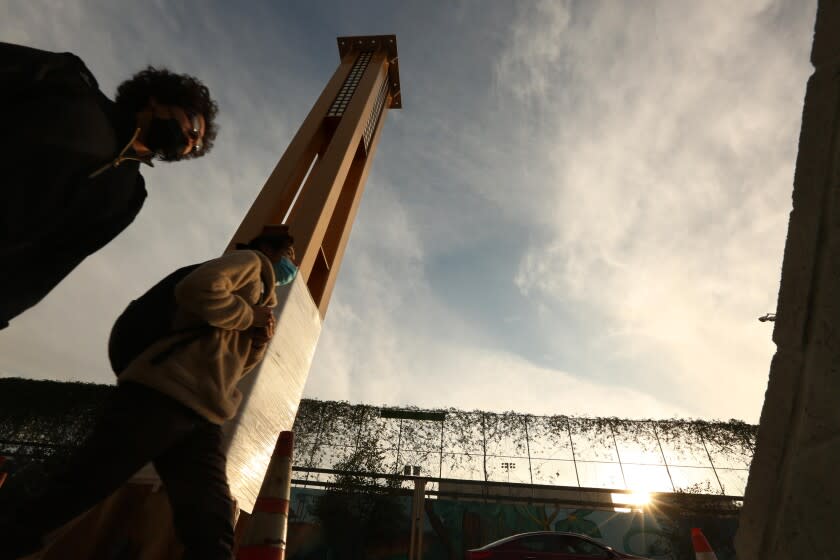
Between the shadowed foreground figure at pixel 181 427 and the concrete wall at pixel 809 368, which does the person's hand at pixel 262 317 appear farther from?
the concrete wall at pixel 809 368

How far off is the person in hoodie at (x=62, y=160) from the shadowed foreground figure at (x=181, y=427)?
0.28 metres

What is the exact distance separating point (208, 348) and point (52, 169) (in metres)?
0.68

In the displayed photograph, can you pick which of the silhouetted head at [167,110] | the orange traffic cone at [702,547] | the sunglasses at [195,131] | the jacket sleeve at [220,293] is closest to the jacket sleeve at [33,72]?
the silhouetted head at [167,110]

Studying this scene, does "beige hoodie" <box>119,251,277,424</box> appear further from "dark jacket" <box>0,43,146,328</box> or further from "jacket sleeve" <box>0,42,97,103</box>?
"jacket sleeve" <box>0,42,97,103</box>

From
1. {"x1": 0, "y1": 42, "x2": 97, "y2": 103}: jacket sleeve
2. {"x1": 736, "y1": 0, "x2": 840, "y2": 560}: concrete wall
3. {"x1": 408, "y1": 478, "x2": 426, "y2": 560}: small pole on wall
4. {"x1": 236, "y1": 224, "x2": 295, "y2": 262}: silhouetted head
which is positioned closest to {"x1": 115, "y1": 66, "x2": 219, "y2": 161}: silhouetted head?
{"x1": 0, "y1": 42, "x2": 97, "y2": 103}: jacket sleeve

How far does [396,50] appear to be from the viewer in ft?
30.9

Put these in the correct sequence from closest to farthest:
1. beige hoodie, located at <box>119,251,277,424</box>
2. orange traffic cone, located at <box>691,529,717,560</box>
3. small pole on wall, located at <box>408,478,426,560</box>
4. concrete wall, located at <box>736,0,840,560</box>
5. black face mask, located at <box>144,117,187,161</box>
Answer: concrete wall, located at <box>736,0,840,560</box>
beige hoodie, located at <box>119,251,277,424</box>
black face mask, located at <box>144,117,187,161</box>
orange traffic cone, located at <box>691,529,717,560</box>
small pole on wall, located at <box>408,478,426,560</box>

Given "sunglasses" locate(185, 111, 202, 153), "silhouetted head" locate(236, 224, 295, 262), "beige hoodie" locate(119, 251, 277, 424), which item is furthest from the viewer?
"silhouetted head" locate(236, 224, 295, 262)

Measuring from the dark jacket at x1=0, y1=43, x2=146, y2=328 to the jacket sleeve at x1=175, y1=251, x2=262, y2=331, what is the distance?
37 centimetres

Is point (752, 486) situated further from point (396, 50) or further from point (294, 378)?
point (396, 50)

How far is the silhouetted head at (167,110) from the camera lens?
1509 millimetres

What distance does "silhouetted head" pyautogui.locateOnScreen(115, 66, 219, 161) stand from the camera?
1509 millimetres

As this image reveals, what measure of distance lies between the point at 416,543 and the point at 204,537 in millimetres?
10310

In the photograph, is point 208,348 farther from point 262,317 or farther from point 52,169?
point 52,169
